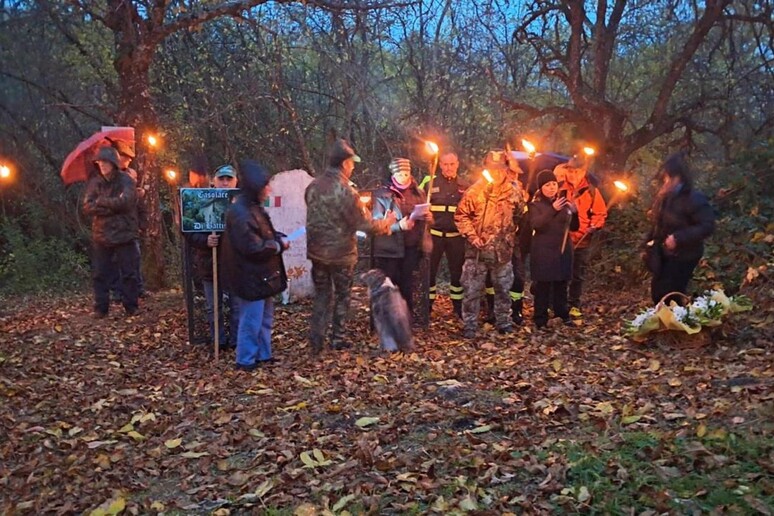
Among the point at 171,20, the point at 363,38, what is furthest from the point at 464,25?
the point at 171,20

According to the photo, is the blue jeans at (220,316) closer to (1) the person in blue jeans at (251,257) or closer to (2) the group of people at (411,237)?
(2) the group of people at (411,237)

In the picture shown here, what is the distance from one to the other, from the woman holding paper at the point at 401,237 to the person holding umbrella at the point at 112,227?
3.39 meters

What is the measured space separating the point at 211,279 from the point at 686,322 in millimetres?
4759

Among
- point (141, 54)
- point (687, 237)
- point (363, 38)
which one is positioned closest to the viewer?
point (687, 237)

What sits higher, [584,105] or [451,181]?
[584,105]

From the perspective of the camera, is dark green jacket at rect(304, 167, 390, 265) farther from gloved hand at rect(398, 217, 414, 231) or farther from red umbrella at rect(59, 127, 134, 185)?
red umbrella at rect(59, 127, 134, 185)

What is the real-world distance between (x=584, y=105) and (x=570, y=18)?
5.46ft

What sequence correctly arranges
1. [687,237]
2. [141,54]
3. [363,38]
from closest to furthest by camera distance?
[687,237]
[141,54]
[363,38]

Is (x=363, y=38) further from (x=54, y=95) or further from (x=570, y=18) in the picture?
(x=54, y=95)

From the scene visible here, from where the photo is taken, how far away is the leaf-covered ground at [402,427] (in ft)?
13.2

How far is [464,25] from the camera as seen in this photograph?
12641mm

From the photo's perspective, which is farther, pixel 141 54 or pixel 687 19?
pixel 687 19

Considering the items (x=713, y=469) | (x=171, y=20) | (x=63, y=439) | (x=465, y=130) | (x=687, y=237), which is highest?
(x=171, y=20)

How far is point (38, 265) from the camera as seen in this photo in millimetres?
14891
